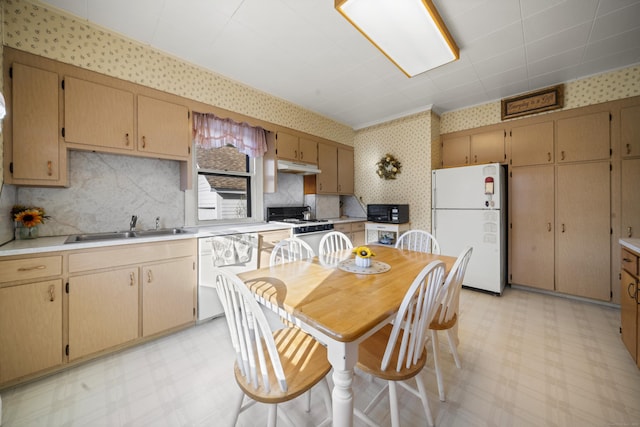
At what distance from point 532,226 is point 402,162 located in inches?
77.6

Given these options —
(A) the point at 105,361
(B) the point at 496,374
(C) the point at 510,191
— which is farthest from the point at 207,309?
(C) the point at 510,191

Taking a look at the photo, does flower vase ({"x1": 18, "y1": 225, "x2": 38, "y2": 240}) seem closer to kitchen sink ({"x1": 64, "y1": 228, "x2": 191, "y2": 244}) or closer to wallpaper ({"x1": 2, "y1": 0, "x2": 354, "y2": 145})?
kitchen sink ({"x1": 64, "y1": 228, "x2": 191, "y2": 244})

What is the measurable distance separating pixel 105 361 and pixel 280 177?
112 inches

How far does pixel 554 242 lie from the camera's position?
10.3 feet

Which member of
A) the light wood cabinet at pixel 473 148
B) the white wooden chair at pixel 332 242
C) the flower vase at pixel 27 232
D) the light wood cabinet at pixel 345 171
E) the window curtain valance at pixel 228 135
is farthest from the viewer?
the light wood cabinet at pixel 345 171

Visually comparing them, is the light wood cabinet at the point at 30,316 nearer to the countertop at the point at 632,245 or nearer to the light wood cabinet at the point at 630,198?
the countertop at the point at 632,245

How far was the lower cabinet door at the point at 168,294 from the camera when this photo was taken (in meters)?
2.12

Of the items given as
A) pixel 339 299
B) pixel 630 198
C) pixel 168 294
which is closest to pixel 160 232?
pixel 168 294

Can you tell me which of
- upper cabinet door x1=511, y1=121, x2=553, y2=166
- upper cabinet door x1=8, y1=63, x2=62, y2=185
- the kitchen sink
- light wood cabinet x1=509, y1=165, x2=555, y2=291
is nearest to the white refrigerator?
light wood cabinet x1=509, y1=165, x2=555, y2=291

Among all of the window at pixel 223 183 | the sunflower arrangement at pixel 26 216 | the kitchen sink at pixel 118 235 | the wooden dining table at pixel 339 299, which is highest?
the window at pixel 223 183

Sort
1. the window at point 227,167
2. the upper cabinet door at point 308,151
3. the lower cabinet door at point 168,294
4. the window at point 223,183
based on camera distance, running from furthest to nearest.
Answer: the upper cabinet door at point 308,151 → the window at point 223,183 → the window at point 227,167 → the lower cabinet door at point 168,294

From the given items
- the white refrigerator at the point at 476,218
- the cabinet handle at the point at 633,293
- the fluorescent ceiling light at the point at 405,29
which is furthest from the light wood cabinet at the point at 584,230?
the fluorescent ceiling light at the point at 405,29

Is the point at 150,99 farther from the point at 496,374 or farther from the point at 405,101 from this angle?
the point at 496,374

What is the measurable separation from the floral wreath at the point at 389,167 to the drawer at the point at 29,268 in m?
3.97
